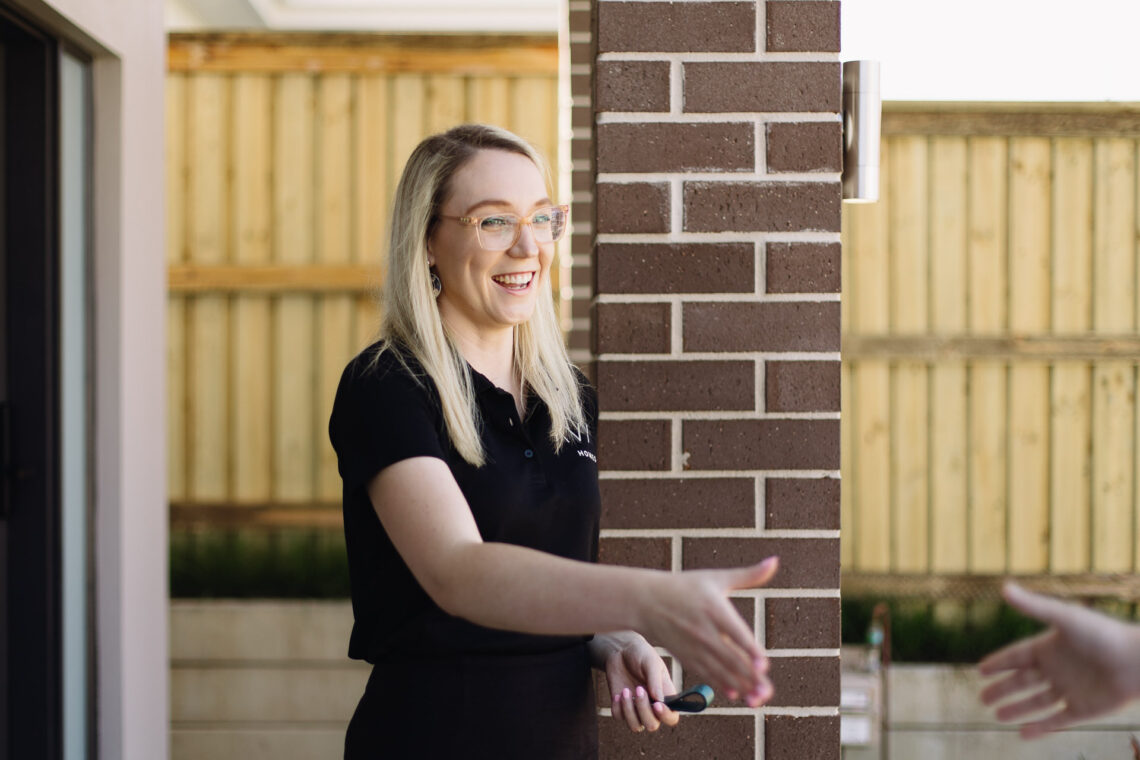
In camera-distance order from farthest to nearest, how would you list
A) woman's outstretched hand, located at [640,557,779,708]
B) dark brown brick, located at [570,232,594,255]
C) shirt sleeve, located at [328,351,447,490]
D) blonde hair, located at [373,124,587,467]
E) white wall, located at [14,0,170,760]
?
white wall, located at [14,0,170,760] → dark brown brick, located at [570,232,594,255] → blonde hair, located at [373,124,587,467] → shirt sleeve, located at [328,351,447,490] → woman's outstretched hand, located at [640,557,779,708]

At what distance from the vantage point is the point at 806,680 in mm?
1906

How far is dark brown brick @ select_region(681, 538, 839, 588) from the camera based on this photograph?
1.90 meters

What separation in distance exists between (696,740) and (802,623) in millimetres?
276

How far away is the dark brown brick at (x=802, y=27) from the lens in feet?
6.20

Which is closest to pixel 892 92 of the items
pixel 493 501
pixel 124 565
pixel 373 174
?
pixel 373 174

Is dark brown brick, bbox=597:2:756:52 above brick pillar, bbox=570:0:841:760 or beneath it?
above

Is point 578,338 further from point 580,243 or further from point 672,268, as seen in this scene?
point 672,268

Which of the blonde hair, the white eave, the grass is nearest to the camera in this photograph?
the blonde hair

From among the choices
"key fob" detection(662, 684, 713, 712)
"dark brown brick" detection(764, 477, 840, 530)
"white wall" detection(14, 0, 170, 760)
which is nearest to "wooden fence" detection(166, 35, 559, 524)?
"white wall" detection(14, 0, 170, 760)

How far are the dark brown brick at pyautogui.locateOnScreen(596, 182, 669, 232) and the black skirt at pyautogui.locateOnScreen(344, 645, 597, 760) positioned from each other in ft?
2.49

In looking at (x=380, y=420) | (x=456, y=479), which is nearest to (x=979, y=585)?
(x=456, y=479)

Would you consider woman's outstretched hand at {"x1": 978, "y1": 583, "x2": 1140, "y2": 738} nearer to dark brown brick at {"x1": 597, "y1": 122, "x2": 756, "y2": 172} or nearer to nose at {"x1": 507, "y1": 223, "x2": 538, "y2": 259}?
nose at {"x1": 507, "y1": 223, "x2": 538, "y2": 259}

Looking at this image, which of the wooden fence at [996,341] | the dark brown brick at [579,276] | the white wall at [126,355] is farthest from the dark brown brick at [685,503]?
the wooden fence at [996,341]

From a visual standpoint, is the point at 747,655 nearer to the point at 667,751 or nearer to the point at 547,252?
the point at 547,252
